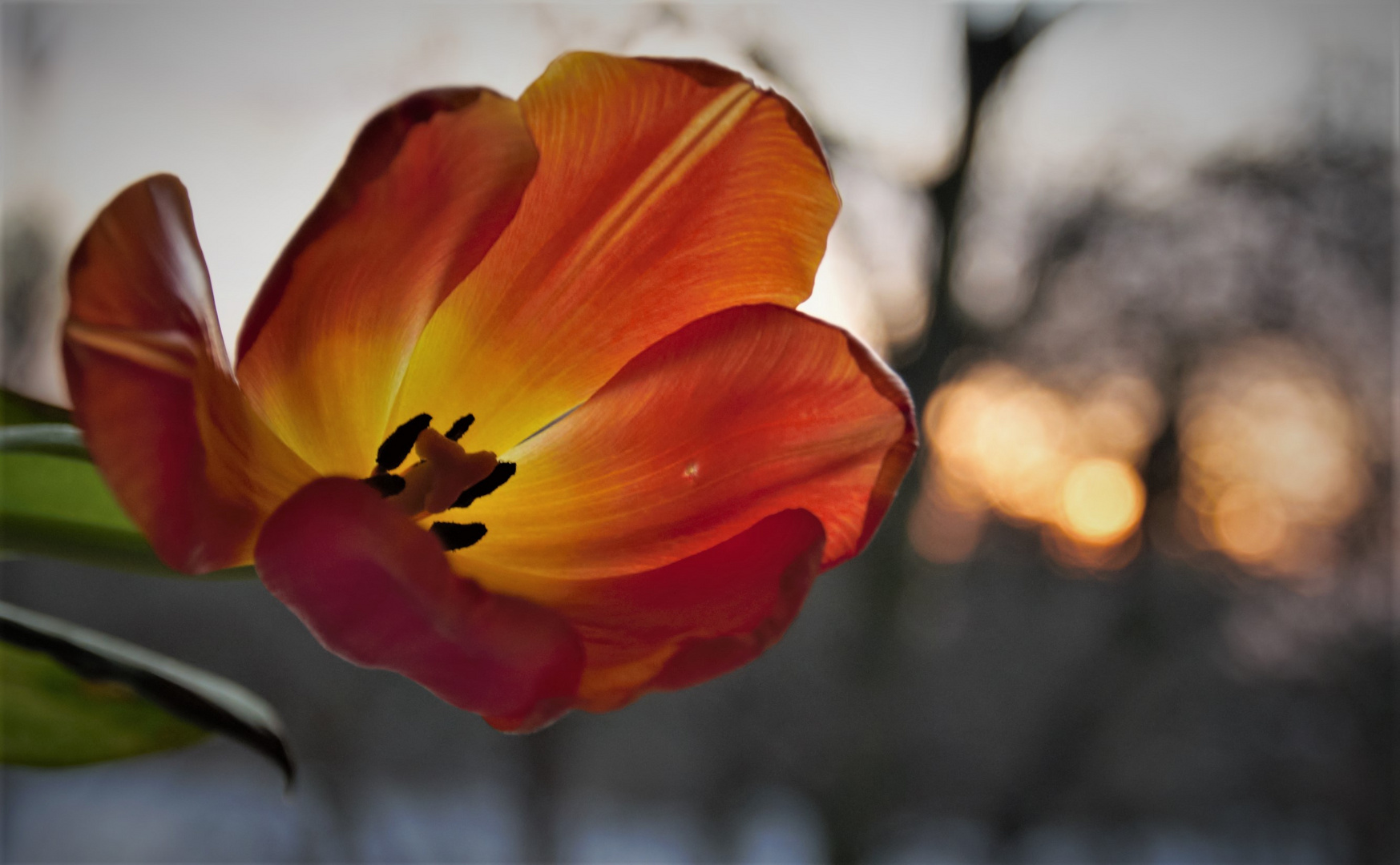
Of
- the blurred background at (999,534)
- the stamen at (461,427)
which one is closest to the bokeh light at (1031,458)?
the blurred background at (999,534)

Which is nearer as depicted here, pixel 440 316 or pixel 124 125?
pixel 440 316

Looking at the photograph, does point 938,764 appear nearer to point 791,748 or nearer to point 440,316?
point 791,748

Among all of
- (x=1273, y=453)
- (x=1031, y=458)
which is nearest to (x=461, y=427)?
(x=1031, y=458)

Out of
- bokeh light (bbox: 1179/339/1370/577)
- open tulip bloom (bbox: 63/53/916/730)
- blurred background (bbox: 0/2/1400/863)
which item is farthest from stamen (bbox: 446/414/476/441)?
bokeh light (bbox: 1179/339/1370/577)

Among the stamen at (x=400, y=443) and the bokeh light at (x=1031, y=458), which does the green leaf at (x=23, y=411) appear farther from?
the bokeh light at (x=1031, y=458)

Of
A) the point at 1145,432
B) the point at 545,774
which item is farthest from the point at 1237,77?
the point at 545,774

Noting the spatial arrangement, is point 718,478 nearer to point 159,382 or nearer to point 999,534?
point 159,382

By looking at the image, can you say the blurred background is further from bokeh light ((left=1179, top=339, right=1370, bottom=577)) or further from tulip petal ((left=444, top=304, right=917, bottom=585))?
tulip petal ((left=444, top=304, right=917, bottom=585))
